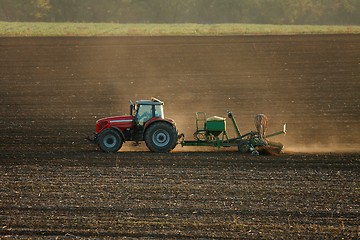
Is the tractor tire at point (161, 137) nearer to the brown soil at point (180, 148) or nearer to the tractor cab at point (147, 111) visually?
the tractor cab at point (147, 111)

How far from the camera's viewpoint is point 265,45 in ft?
164

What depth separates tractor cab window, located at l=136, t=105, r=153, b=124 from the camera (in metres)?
23.5

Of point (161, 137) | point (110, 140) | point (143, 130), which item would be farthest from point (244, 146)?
point (110, 140)

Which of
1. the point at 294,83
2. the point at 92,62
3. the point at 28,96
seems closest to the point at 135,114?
the point at 28,96

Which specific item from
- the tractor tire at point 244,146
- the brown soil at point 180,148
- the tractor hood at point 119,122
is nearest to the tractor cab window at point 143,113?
the tractor hood at point 119,122

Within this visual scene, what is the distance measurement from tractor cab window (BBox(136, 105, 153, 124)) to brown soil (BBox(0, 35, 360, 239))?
919mm

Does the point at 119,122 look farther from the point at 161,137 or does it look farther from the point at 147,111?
the point at 161,137

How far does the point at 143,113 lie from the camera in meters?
23.5

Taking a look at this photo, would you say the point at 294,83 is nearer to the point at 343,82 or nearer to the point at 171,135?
the point at 343,82

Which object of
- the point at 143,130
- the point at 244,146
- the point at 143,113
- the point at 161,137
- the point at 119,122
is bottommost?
the point at 244,146

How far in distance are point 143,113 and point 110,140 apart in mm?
1141

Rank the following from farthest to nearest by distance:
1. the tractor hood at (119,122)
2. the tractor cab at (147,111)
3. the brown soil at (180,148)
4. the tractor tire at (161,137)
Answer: the tractor hood at (119,122), the tractor cab at (147,111), the tractor tire at (161,137), the brown soil at (180,148)

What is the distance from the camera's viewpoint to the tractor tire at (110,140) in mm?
23516

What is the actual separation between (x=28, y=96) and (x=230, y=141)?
1460cm
